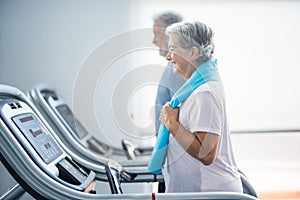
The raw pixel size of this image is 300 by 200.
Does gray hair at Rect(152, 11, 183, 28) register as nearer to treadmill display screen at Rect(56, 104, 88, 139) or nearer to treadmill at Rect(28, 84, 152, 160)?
treadmill at Rect(28, 84, 152, 160)

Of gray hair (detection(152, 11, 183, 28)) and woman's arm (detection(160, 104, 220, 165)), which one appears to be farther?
gray hair (detection(152, 11, 183, 28))

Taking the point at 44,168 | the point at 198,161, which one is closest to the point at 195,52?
the point at 198,161

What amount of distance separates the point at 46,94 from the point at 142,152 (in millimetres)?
756

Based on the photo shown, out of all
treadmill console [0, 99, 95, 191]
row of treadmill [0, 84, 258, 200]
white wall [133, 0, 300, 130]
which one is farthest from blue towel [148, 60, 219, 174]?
white wall [133, 0, 300, 130]

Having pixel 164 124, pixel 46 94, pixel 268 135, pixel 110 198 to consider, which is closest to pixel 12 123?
pixel 110 198

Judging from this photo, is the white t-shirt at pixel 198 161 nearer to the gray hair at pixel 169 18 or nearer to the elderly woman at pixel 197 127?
→ the elderly woman at pixel 197 127

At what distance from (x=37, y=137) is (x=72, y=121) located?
3.85 ft

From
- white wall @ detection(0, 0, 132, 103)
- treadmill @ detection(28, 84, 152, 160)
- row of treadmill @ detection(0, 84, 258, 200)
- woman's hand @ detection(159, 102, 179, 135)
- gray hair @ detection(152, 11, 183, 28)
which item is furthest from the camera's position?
white wall @ detection(0, 0, 132, 103)

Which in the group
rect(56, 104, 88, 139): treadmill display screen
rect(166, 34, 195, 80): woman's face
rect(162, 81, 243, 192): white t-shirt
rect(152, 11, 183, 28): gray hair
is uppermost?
rect(152, 11, 183, 28): gray hair

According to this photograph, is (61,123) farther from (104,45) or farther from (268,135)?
(268,135)

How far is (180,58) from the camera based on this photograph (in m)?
1.70

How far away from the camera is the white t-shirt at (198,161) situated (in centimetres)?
160

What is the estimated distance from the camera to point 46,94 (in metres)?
2.89

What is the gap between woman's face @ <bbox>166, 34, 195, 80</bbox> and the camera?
1685mm
